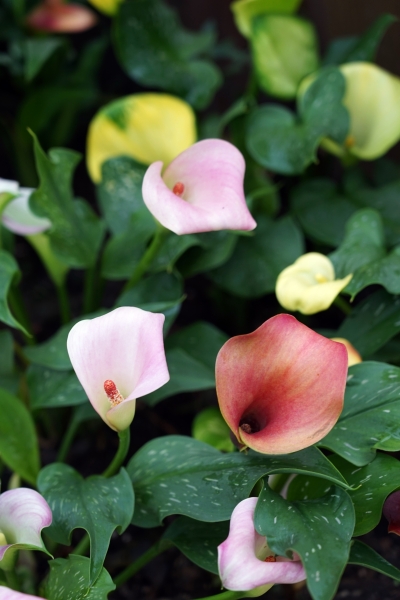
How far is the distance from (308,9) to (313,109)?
404mm

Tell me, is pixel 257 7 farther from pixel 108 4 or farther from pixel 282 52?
pixel 108 4

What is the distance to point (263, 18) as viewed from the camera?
94 centimetres

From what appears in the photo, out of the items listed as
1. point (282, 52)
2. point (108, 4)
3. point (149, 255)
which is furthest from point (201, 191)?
point (108, 4)

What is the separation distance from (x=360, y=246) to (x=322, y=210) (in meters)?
0.24

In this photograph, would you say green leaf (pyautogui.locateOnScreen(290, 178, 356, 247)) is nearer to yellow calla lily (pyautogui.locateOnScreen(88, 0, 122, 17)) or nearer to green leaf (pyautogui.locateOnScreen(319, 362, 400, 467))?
green leaf (pyautogui.locateOnScreen(319, 362, 400, 467))

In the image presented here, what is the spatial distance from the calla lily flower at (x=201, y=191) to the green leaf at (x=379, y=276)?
0.46ft

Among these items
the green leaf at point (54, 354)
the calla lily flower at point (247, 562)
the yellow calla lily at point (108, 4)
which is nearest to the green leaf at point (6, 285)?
the green leaf at point (54, 354)

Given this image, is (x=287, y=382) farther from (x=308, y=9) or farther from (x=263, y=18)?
(x=308, y=9)

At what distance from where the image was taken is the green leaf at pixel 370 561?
487 mm

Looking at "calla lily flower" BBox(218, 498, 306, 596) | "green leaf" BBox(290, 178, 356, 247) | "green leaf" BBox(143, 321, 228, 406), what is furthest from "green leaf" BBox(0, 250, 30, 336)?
"green leaf" BBox(290, 178, 356, 247)

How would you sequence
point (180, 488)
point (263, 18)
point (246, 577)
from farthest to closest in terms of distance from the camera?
point (263, 18)
point (180, 488)
point (246, 577)

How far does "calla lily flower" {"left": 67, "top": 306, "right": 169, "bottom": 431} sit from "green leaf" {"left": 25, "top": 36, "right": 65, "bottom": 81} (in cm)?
70

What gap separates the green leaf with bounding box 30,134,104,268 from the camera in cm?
71

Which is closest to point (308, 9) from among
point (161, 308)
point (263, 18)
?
point (263, 18)
